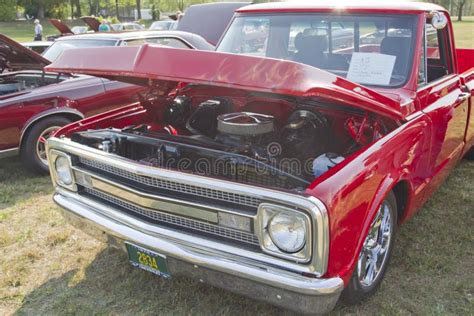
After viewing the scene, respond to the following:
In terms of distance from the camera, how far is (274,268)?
219cm

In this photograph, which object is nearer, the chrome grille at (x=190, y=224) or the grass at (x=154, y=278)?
the chrome grille at (x=190, y=224)

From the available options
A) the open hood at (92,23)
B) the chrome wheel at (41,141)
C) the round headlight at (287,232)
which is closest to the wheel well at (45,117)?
the chrome wheel at (41,141)

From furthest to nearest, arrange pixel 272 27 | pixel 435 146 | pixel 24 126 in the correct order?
pixel 24 126 → pixel 272 27 → pixel 435 146

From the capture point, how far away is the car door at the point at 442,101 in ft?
10.9

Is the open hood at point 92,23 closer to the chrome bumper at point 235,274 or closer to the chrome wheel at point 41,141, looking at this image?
the chrome wheel at point 41,141

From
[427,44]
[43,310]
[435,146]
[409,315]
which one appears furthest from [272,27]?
[43,310]

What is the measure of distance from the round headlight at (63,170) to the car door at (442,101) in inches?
93.6

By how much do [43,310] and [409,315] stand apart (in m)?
2.25

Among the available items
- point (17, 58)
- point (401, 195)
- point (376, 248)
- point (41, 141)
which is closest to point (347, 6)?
point (401, 195)

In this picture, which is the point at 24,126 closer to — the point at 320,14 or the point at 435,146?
the point at 320,14

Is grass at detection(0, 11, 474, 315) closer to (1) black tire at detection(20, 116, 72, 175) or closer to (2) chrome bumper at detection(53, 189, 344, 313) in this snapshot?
(2) chrome bumper at detection(53, 189, 344, 313)

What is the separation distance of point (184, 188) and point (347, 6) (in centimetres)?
197

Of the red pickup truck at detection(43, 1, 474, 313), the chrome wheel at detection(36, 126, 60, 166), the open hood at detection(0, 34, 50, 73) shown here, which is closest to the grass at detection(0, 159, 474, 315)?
the red pickup truck at detection(43, 1, 474, 313)

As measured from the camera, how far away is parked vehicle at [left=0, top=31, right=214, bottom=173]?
Result: 4852mm
